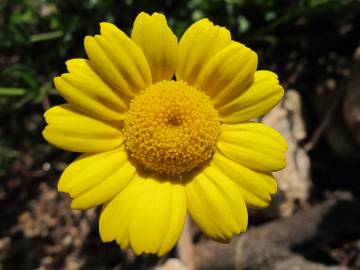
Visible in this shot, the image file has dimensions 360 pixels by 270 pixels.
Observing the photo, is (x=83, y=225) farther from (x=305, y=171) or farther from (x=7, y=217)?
(x=305, y=171)

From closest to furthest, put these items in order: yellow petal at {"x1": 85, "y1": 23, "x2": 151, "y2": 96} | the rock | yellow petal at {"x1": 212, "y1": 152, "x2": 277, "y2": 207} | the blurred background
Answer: yellow petal at {"x1": 85, "y1": 23, "x2": 151, "y2": 96}, yellow petal at {"x1": 212, "y1": 152, "x2": 277, "y2": 207}, the blurred background, the rock

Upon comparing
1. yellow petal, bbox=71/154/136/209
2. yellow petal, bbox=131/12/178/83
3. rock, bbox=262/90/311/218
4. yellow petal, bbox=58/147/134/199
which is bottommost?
rock, bbox=262/90/311/218

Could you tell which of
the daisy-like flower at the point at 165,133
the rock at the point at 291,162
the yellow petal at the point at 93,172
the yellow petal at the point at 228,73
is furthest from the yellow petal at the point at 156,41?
the rock at the point at 291,162

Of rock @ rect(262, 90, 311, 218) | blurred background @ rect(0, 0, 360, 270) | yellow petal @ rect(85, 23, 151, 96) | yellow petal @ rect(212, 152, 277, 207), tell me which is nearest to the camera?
yellow petal @ rect(85, 23, 151, 96)

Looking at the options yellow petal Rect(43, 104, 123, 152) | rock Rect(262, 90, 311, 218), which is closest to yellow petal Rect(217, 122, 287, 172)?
yellow petal Rect(43, 104, 123, 152)

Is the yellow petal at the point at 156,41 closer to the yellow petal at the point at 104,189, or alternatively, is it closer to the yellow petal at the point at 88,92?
the yellow petal at the point at 88,92

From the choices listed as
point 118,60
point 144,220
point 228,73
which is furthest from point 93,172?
point 228,73

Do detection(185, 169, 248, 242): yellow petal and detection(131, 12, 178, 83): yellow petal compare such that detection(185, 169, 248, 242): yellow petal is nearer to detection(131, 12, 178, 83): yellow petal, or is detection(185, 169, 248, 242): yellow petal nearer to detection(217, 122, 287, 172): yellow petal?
detection(217, 122, 287, 172): yellow petal
